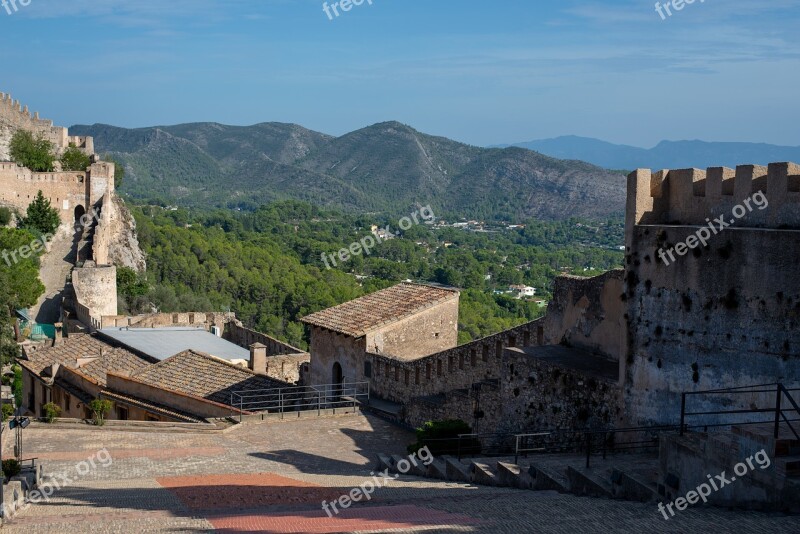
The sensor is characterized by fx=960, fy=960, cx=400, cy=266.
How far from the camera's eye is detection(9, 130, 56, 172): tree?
56.4 meters

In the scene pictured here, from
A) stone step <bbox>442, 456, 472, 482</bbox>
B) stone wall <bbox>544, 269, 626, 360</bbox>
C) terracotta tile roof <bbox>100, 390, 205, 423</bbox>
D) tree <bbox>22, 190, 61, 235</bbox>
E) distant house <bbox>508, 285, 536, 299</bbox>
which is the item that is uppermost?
tree <bbox>22, 190, 61, 235</bbox>

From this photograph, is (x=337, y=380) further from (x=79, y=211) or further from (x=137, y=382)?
(x=79, y=211)

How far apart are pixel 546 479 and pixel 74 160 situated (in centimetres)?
5215

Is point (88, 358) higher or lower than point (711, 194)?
lower

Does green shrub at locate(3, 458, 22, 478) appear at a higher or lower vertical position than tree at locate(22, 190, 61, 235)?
lower

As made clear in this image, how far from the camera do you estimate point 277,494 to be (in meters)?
12.6

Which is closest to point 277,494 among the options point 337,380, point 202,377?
point 337,380

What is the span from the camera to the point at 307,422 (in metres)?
19.4

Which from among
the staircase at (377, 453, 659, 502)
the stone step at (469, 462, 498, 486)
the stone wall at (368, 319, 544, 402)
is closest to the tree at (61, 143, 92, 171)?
the stone wall at (368, 319, 544, 402)

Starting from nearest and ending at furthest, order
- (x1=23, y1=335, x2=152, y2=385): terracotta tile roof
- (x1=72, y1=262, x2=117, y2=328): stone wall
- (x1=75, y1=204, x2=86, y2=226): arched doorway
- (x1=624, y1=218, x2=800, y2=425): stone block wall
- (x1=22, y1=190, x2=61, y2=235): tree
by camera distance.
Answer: (x1=624, y1=218, x2=800, y2=425): stone block wall → (x1=23, y1=335, x2=152, y2=385): terracotta tile roof → (x1=72, y1=262, x2=117, y2=328): stone wall → (x1=22, y1=190, x2=61, y2=235): tree → (x1=75, y1=204, x2=86, y2=226): arched doorway

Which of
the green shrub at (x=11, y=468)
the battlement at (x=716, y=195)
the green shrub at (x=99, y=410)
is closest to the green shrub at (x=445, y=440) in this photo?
the battlement at (x=716, y=195)

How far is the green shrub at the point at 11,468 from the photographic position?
13.4 meters

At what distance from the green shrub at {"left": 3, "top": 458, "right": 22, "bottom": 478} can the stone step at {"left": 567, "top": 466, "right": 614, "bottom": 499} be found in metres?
7.68

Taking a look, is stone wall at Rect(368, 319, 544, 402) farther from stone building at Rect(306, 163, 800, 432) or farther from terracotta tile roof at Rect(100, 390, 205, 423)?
terracotta tile roof at Rect(100, 390, 205, 423)
